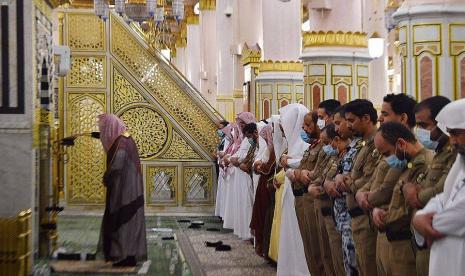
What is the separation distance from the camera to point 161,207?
44.2 feet

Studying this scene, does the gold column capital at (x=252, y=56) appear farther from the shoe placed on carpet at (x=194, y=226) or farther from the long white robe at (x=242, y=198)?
the shoe placed on carpet at (x=194, y=226)

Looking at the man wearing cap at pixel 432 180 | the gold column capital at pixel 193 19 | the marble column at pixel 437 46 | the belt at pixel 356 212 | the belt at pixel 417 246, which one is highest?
the gold column capital at pixel 193 19

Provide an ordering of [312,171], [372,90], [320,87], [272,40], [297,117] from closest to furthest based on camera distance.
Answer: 1. [312,171]
2. [297,117]
3. [320,87]
4. [272,40]
5. [372,90]

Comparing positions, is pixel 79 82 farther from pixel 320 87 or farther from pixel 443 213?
pixel 443 213

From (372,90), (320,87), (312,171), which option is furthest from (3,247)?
(372,90)

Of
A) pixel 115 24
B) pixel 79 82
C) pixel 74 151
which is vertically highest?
pixel 115 24

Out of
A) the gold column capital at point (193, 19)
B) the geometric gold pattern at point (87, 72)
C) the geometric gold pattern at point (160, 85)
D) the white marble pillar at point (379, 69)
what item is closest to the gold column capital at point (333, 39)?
the geometric gold pattern at point (160, 85)

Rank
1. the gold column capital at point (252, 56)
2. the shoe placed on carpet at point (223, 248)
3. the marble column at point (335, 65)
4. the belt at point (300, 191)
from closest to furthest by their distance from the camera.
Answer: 1. the belt at point (300, 191)
2. the shoe placed on carpet at point (223, 248)
3. the marble column at point (335, 65)
4. the gold column capital at point (252, 56)

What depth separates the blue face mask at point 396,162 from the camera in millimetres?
4527

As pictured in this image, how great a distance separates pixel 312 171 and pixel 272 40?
697cm

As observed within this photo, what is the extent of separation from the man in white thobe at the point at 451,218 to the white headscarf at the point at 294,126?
3479mm

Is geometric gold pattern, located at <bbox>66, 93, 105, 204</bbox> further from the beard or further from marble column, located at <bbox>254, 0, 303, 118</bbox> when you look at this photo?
the beard

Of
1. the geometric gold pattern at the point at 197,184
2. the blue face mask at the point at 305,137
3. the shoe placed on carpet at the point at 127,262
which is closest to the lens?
the blue face mask at the point at 305,137

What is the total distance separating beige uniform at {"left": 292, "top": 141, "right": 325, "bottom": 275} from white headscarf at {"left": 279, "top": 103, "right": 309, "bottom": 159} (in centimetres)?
58
